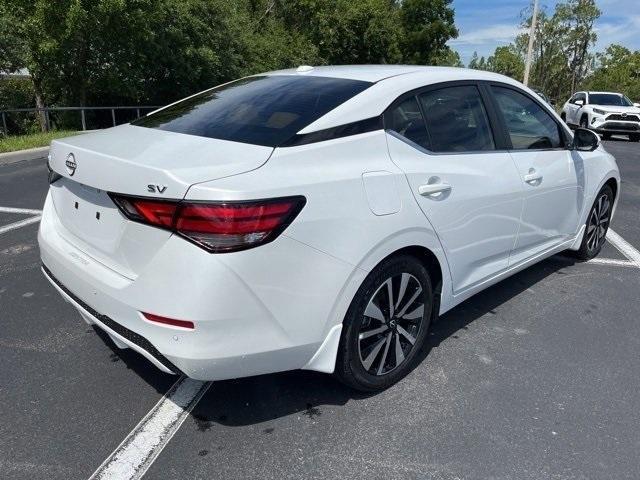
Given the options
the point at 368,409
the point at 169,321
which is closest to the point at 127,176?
the point at 169,321

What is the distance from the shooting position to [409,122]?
2.98 meters

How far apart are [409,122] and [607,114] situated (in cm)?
1817

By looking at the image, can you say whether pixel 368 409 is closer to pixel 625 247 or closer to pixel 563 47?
pixel 625 247

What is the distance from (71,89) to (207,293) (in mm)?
18923

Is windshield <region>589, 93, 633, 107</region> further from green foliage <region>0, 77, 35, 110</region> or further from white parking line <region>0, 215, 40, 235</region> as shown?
green foliage <region>0, 77, 35, 110</region>

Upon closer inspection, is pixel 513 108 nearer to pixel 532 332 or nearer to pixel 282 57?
pixel 532 332

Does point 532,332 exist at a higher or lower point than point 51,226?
lower

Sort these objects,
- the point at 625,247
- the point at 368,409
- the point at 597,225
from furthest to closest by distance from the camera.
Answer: the point at 625,247
the point at 597,225
the point at 368,409

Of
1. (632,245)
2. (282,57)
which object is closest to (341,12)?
(282,57)

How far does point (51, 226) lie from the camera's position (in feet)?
9.92

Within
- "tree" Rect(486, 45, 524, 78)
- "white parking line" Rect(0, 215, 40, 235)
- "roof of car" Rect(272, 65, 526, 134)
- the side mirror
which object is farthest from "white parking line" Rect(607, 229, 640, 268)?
"tree" Rect(486, 45, 524, 78)

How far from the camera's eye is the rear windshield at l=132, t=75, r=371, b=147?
106 inches

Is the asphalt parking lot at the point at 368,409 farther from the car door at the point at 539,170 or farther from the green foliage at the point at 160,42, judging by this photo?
the green foliage at the point at 160,42


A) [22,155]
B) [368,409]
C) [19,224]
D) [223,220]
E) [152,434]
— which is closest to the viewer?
[223,220]
